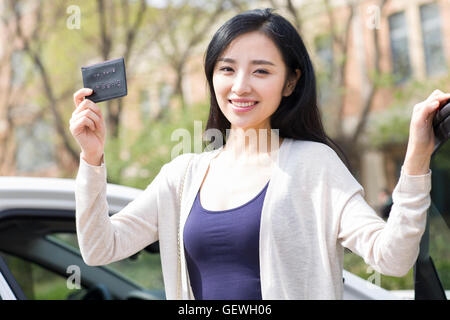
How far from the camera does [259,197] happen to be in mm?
1573

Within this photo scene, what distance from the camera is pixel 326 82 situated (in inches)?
452

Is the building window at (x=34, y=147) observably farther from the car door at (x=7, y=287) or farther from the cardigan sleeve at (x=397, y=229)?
the cardigan sleeve at (x=397, y=229)

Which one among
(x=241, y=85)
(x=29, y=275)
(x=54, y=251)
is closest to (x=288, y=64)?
(x=241, y=85)

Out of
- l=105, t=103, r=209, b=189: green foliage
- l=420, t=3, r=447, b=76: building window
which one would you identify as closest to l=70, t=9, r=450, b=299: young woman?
l=105, t=103, r=209, b=189: green foliage

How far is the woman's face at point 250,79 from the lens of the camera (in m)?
1.64

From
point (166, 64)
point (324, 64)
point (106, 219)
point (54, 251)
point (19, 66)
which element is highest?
point (19, 66)

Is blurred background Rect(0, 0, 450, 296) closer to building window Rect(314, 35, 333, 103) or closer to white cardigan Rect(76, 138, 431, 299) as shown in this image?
building window Rect(314, 35, 333, 103)

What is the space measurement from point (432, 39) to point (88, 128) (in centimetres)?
1244

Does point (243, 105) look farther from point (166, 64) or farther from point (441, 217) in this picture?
point (166, 64)

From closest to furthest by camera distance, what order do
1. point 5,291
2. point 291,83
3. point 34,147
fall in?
1. point 291,83
2. point 5,291
3. point 34,147

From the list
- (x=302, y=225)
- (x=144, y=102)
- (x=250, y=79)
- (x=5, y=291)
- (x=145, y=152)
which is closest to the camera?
(x=302, y=225)

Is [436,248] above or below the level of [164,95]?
below
